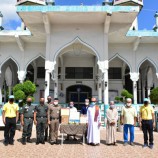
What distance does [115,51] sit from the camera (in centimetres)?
1734

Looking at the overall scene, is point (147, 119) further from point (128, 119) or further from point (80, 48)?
point (80, 48)

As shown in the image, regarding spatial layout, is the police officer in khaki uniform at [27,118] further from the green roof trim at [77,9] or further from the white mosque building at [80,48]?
the green roof trim at [77,9]

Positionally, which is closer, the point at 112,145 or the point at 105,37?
the point at 112,145

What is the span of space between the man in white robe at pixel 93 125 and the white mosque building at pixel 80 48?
7.68 meters

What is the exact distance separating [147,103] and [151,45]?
37.1 ft

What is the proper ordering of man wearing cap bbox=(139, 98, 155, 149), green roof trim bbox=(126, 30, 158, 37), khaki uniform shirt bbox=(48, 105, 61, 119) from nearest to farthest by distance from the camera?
man wearing cap bbox=(139, 98, 155, 149), khaki uniform shirt bbox=(48, 105, 61, 119), green roof trim bbox=(126, 30, 158, 37)

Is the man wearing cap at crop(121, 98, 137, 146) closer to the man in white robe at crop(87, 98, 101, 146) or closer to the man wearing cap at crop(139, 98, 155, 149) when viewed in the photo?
the man wearing cap at crop(139, 98, 155, 149)

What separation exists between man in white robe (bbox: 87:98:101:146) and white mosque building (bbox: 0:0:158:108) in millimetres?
7684

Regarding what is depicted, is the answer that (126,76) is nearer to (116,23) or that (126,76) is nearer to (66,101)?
(66,101)

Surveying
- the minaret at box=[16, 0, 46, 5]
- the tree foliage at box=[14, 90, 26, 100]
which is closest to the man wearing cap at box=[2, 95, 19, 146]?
the tree foliage at box=[14, 90, 26, 100]

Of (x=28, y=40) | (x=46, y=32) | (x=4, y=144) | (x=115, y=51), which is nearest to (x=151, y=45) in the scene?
(x=115, y=51)

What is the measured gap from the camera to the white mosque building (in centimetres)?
1399

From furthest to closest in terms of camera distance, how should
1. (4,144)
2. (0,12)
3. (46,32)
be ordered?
1. (0,12)
2. (46,32)
3. (4,144)

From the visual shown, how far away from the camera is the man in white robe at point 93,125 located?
699cm
